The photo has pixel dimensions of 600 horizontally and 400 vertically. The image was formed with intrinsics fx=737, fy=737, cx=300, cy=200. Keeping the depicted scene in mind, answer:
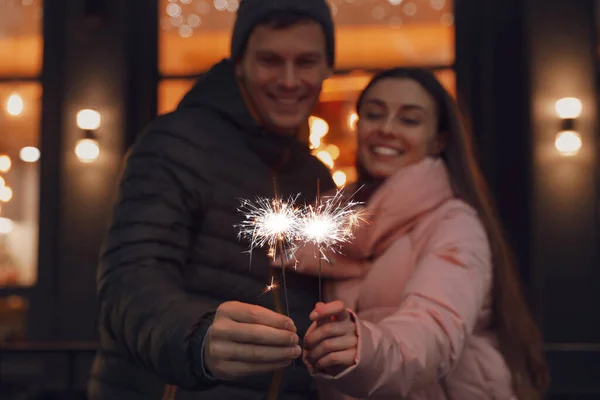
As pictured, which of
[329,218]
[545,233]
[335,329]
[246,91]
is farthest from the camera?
[545,233]

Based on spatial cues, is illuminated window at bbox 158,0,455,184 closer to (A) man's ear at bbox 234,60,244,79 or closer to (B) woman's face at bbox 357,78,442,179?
(B) woman's face at bbox 357,78,442,179

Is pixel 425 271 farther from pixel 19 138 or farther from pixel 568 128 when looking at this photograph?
pixel 19 138

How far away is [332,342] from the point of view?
1.35 metres

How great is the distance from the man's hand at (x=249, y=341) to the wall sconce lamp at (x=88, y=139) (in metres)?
4.45

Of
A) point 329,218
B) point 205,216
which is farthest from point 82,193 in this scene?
point 329,218

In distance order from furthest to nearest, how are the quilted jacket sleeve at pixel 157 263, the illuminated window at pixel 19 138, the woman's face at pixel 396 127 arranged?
the illuminated window at pixel 19 138
the woman's face at pixel 396 127
the quilted jacket sleeve at pixel 157 263

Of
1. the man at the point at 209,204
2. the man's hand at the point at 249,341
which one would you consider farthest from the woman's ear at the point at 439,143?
the man's hand at the point at 249,341

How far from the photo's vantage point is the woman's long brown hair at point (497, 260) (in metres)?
2.08

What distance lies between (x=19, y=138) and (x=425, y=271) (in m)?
4.86

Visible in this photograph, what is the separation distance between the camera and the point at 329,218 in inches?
58.0

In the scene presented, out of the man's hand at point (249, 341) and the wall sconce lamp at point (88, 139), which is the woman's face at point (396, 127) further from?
the wall sconce lamp at point (88, 139)

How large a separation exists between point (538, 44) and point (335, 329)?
14.7 ft

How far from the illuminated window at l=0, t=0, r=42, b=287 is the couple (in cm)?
406

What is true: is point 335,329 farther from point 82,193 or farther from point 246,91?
point 82,193
